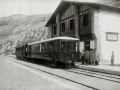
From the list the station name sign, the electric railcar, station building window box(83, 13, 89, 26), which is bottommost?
the electric railcar

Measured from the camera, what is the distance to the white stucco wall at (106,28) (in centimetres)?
2020

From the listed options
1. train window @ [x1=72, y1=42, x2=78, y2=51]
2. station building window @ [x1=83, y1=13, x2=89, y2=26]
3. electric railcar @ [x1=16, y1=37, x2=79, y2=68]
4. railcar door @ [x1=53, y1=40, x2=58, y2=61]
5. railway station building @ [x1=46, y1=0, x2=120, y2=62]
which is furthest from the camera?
station building window @ [x1=83, y1=13, x2=89, y2=26]

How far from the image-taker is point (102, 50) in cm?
2023

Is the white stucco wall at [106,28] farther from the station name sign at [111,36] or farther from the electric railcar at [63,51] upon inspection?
the electric railcar at [63,51]

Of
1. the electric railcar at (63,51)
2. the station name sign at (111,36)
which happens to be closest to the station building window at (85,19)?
the station name sign at (111,36)

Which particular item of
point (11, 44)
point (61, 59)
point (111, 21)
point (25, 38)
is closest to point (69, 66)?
point (61, 59)

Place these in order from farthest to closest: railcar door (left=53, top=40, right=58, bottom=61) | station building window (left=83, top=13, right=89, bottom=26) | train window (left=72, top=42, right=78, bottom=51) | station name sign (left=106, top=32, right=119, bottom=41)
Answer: station building window (left=83, top=13, right=89, bottom=26) < station name sign (left=106, top=32, right=119, bottom=41) < train window (left=72, top=42, right=78, bottom=51) < railcar door (left=53, top=40, right=58, bottom=61)

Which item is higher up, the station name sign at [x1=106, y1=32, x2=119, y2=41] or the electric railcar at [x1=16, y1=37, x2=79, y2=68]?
the station name sign at [x1=106, y1=32, x2=119, y2=41]

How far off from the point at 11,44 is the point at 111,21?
60920mm

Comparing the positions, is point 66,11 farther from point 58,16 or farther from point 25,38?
point 25,38

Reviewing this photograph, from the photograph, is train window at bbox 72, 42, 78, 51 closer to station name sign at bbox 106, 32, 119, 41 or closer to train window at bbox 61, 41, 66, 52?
train window at bbox 61, 41, 66, 52

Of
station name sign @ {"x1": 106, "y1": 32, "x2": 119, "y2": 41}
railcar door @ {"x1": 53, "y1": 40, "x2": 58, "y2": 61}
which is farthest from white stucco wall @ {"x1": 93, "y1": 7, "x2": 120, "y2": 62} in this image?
railcar door @ {"x1": 53, "y1": 40, "x2": 58, "y2": 61}

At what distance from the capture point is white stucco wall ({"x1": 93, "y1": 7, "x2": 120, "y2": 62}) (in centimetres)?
2020

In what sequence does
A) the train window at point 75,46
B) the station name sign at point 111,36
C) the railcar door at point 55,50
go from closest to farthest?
the railcar door at point 55,50 < the train window at point 75,46 < the station name sign at point 111,36
